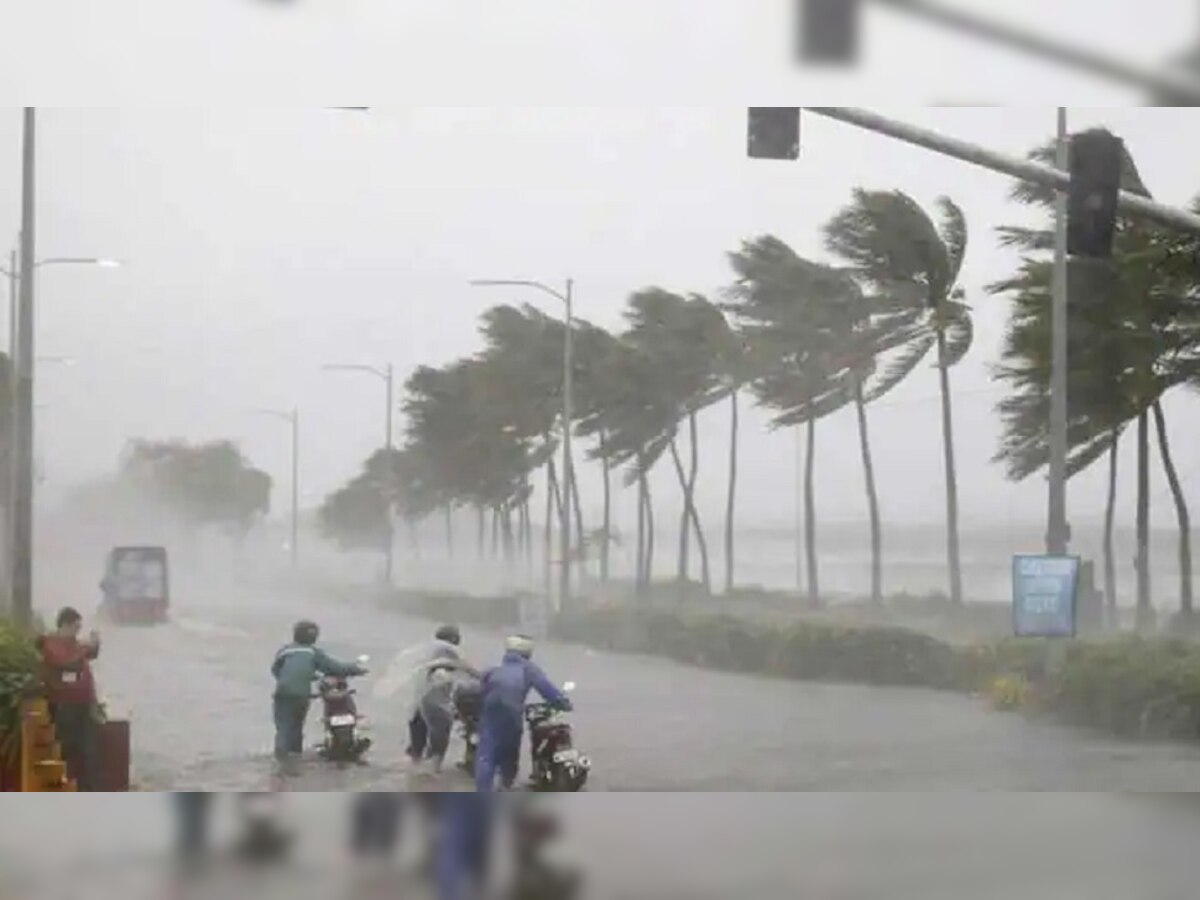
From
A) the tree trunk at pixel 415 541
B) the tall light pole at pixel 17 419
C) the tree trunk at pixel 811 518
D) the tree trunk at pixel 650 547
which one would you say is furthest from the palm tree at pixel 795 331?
the tall light pole at pixel 17 419

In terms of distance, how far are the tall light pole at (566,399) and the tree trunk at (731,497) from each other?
445mm

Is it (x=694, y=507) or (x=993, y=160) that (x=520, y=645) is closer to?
(x=694, y=507)

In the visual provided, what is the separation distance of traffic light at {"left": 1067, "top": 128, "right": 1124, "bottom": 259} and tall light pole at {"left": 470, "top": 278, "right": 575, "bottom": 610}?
1.44 meters

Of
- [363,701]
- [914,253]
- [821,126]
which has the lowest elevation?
[363,701]

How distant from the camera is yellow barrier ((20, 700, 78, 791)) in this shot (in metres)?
4.44

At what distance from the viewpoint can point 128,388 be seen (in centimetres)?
455

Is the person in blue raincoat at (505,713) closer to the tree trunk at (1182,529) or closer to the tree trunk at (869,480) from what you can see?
the tree trunk at (869,480)

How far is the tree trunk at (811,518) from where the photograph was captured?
4734 mm

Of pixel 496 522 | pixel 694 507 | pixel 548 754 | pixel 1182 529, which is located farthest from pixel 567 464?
pixel 1182 529

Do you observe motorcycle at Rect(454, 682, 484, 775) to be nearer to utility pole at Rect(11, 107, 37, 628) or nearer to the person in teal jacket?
the person in teal jacket

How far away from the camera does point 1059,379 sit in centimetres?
480

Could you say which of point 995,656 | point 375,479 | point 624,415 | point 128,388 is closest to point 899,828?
point 995,656

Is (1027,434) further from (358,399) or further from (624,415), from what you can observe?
Result: (358,399)

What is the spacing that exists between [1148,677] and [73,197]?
3.32 m
